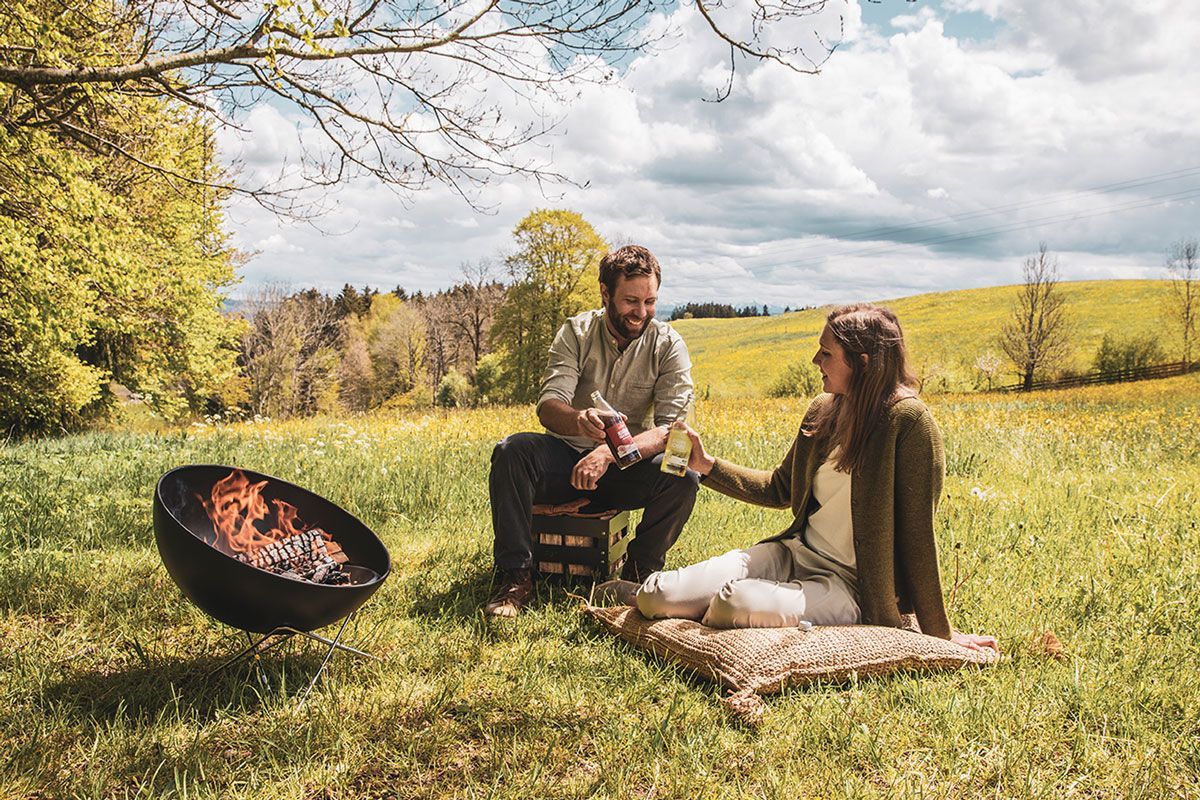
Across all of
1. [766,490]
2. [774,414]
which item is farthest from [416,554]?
[774,414]

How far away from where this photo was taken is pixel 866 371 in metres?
3.42

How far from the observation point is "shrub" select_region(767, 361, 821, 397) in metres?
31.7

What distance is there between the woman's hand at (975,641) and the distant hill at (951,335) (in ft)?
86.2

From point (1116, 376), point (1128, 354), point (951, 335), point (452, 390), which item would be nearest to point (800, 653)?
point (1116, 376)

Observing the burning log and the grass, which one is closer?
the grass

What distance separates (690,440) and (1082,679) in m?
1.93

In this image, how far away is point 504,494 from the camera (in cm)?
413

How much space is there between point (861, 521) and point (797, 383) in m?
30.1

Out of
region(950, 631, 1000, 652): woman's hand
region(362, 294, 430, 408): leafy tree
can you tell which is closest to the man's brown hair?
region(950, 631, 1000, 652): woman's hand

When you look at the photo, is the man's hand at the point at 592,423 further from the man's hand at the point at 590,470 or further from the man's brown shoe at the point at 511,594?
the man's brown shoe at the point at 511,594

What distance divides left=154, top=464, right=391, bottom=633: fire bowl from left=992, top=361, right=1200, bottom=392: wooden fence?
125ft

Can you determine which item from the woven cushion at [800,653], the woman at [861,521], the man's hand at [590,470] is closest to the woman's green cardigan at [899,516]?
the woman at [861,521]

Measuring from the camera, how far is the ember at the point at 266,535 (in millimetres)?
3273

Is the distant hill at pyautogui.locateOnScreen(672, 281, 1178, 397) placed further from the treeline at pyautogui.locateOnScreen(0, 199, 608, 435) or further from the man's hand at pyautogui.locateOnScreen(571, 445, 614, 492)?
the man's hand at pyautogui.locateOnScreen(571, 445, 614, 492)
